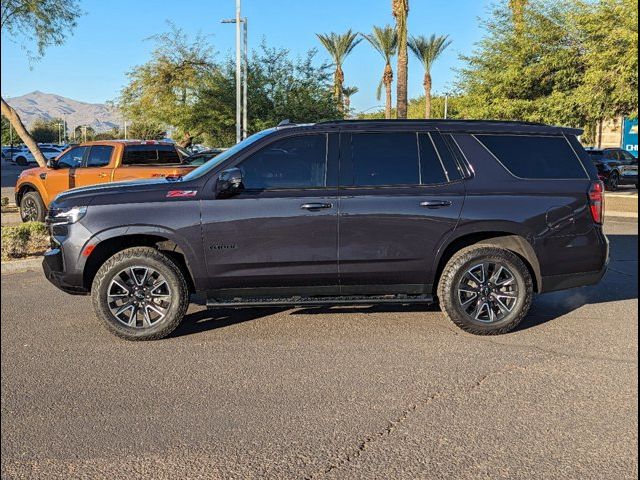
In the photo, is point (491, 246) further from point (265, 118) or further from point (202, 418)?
point (265, 118)

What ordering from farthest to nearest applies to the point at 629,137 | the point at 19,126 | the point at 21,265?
the point at 629,137
the point at 19,126
the point at 21,265

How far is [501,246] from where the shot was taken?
5555mm

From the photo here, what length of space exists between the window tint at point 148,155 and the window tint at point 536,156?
8.82 m

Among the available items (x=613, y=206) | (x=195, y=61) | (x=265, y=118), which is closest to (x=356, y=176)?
(x=613, y=206)

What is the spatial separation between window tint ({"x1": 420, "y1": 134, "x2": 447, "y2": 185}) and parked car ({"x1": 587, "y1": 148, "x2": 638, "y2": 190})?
69.3 feet

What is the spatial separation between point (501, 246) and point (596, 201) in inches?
38.2

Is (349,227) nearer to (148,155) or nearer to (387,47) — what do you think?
(148,155)

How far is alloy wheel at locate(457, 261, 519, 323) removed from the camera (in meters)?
5.48

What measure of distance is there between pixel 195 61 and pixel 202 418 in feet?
104

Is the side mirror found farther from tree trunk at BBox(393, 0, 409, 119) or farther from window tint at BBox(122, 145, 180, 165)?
tree trunk at BBox(393, 0, 409, 119)

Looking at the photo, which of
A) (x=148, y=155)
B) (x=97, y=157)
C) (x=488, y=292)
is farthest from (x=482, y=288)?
(x=97, y=157)

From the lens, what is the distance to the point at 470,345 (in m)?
5.18

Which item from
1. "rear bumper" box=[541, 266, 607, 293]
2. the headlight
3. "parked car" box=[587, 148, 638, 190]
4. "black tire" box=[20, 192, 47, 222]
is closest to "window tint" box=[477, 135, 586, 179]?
"rear bumper" box=[541, 266, 607, 293]

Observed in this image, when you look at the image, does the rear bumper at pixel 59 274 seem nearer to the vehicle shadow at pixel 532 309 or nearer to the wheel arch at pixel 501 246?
the vehicle shadow at pixel 532 309
